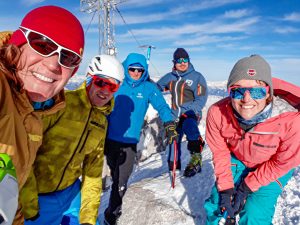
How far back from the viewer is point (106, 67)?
11.7 ft

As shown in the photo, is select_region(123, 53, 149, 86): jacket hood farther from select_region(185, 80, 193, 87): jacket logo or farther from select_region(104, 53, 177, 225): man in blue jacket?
select_region(185, 80, 193, 87): jacket logo

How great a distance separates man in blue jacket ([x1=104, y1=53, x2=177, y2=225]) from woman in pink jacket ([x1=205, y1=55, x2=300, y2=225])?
1633mm

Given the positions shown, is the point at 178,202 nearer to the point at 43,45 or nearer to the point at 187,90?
the point at 187,90

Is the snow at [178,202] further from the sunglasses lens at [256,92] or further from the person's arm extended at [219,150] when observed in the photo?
the sunglasses lens at [256,92]

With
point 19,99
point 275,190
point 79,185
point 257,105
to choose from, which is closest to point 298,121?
point 257,105

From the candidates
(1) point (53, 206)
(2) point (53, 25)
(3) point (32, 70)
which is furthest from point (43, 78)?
(1) point (53, 206)

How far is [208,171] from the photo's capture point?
5.54m

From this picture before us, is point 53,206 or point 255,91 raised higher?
point 255,91

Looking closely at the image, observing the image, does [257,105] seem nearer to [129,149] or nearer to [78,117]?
[78,117]

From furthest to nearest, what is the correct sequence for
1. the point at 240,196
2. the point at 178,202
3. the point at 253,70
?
1. the point at 178,202
2. the point at 240,196
3. the point at 253,70

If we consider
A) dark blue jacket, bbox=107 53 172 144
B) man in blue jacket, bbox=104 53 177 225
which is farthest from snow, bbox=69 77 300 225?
dark blue jacket, bbox=107 53 172 144

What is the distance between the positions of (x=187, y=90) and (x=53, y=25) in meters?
4.79

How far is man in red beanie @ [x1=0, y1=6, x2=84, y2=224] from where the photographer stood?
138 centimetres

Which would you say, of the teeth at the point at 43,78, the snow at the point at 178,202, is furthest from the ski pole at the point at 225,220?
the teeth at the point at 43,78
